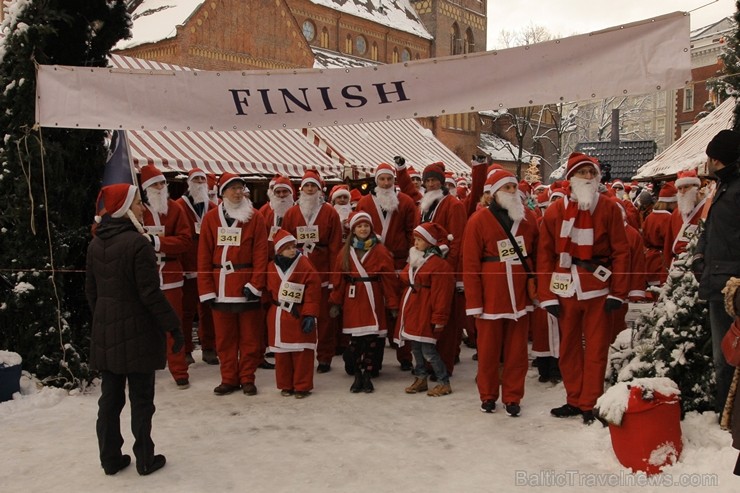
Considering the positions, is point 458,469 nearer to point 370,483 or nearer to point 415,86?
point 370,483

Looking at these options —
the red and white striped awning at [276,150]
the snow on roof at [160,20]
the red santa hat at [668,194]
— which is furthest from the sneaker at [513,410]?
the snow on roof at [160,20]

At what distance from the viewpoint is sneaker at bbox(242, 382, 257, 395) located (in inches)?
267

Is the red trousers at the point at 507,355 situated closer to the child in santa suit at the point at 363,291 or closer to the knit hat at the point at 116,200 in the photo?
the child in santa suit at the point at 363,291

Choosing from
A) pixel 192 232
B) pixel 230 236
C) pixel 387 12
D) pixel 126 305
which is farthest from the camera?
pixel 387 12

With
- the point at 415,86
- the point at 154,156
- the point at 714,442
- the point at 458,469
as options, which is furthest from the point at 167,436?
the point at 154,156

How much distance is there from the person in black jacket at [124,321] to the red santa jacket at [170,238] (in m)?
2.41

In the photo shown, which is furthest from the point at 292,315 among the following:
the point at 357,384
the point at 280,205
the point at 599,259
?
the point at 599,259

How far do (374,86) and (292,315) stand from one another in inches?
92.1

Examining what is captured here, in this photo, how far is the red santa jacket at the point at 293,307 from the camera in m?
6.58

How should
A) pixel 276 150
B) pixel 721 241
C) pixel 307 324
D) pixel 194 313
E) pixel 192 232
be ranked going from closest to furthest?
1. pixel 721 241
2. pixel 307 324
3. pixel 192 232
4. pixel 194 313
5. pixel 276 150

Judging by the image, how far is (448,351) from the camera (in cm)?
730

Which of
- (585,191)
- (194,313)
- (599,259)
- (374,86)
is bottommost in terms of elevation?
(194,313)

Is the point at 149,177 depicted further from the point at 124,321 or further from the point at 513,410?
the point at 513,410

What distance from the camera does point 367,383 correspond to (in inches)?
271
